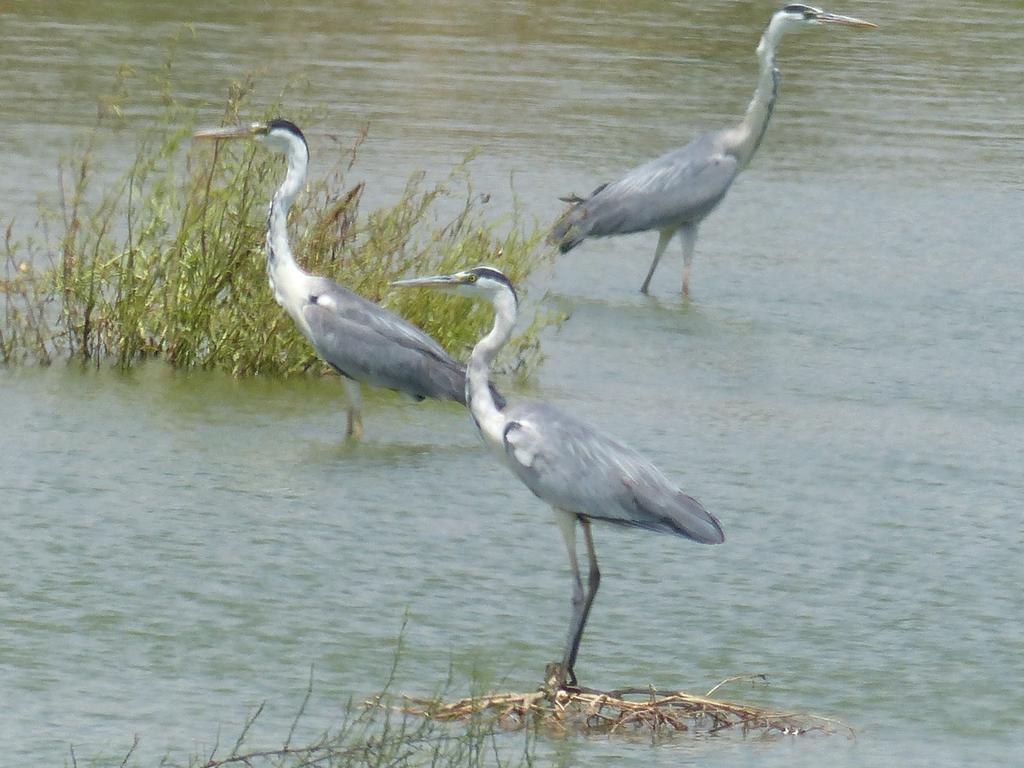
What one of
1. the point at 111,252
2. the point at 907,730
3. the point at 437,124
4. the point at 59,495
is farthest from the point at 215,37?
the point at 907,730

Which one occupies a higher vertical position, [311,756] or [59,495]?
[311,756]

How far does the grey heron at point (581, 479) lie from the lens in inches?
253

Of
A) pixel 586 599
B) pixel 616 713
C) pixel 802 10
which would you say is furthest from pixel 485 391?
pixel 802 10

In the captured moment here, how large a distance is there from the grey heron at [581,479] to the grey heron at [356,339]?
2.53 meters

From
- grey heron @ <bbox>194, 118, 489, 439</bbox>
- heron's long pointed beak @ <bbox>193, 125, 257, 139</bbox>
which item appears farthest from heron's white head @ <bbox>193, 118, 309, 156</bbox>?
grey heron @ <bbox>194, 118, 489, 439</bbox>

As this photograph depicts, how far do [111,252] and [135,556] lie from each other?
2.77m

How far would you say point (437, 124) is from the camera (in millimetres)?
16438

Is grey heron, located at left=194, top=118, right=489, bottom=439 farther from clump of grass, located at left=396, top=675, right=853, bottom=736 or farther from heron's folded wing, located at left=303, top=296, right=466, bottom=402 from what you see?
clump of grass, located at left=396, top=675, right=853, bottom=736

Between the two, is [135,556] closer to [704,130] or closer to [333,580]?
[333,580]

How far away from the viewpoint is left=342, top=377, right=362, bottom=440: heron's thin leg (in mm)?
9203

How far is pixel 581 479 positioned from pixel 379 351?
289cm

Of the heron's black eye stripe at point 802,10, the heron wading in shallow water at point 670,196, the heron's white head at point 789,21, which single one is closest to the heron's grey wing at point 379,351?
the heron wading in shallow water at point 670,196

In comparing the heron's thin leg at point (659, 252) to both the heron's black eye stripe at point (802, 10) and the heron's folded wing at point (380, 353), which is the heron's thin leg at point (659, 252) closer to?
the heron's black eye stripe at point (802, 10)

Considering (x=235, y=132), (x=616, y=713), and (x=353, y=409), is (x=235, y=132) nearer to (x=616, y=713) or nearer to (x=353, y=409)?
(x=353, y=409)
